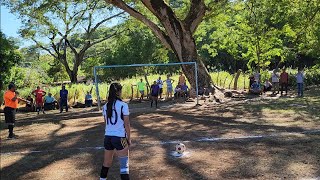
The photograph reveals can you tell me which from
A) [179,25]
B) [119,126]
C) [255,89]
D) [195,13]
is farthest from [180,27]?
[119,126]

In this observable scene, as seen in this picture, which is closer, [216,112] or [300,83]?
[216,112]

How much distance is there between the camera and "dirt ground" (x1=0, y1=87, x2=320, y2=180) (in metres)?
6.89

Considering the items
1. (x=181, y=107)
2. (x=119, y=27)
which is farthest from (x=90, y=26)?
(x=181, y=107)

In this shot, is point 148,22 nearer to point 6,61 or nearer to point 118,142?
point 6,61

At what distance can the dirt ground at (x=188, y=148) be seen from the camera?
6895 millimetres

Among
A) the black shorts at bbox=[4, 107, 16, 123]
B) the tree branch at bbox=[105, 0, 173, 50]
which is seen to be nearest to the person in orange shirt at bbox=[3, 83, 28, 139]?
the black shorts at bbox=[4, 107, 16, 123]

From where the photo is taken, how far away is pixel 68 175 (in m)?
7.27

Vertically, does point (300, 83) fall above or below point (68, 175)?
above

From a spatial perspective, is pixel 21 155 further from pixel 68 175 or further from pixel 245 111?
pixel 245 111

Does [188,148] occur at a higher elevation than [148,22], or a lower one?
lower

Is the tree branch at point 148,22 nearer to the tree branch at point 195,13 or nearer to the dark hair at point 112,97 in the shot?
the tree branch at point 195,13

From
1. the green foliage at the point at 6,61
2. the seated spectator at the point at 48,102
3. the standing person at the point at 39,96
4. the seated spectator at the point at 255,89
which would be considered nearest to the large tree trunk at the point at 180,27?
the seated spectator at the point at 255,89

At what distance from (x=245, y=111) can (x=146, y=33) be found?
27815 mm

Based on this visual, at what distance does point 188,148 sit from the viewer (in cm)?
845
